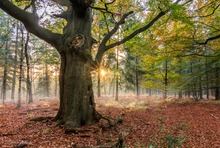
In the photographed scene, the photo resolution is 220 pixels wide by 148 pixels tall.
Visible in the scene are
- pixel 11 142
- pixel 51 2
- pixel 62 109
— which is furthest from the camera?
pixel 51 2

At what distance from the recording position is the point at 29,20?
590 cm

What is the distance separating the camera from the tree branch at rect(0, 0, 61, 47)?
5416mm

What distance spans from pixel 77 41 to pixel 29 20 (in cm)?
200

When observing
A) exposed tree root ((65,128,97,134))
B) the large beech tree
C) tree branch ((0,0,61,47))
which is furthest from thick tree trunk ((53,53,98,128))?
tree branch ((0,0,61,47))

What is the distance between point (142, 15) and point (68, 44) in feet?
16.0

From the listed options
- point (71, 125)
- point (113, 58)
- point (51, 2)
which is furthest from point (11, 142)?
point (113, 58)

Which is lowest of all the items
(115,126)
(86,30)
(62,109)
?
(115,126)

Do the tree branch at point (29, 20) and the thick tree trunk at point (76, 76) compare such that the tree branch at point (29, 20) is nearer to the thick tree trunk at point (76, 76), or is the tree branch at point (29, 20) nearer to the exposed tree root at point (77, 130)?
A: the thick tree trunk at point (76, 76)

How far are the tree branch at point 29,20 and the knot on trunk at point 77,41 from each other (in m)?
0.86

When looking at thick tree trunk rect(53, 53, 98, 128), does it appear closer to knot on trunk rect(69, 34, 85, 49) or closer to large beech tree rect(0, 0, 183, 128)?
large beech tree rect(0, 0, 183, 128)

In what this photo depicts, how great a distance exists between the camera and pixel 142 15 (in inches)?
346

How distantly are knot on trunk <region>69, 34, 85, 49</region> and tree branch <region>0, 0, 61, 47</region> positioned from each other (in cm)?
86

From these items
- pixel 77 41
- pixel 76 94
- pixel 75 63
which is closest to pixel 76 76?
pixel 75 63

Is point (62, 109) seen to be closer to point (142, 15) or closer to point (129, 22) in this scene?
point (129, 22)
